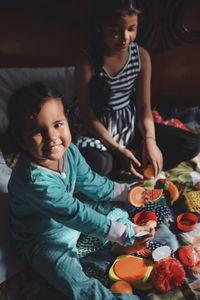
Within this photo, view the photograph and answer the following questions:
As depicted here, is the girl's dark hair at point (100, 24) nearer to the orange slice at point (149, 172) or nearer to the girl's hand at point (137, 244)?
the orange slice at point (149, 172)

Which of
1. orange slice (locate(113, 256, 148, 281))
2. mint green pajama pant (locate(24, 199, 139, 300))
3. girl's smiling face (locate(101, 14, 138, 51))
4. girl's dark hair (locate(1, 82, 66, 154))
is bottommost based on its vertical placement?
orange slice (locate(113, 256, 148, 281))

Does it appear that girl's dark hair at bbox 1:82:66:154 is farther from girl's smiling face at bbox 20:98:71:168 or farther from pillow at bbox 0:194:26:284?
pillow at bbox 0:194:26:284

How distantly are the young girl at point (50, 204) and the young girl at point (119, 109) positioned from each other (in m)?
0.22

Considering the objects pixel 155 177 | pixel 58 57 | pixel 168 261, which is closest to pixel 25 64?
pixel 58 57

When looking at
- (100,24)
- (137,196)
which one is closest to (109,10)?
(100,24)

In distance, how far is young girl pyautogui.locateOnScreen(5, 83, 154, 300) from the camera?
74cm

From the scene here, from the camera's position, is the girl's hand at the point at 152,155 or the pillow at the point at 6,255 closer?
the pillow at the point at 6,255

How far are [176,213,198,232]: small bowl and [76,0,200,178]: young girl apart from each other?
19 centimetres

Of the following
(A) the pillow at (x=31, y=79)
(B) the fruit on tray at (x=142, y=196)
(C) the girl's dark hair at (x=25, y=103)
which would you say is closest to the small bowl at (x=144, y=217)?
(B) the fruit on tray at (x=142, y=196)

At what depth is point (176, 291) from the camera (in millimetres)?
815

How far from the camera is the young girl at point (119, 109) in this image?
3.31 feet

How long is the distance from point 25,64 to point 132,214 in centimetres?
85

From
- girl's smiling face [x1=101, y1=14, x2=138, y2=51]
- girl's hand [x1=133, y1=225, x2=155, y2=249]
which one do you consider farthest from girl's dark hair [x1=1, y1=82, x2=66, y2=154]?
girl's hand [x1=133, y1=225, x2=155, y2=249]

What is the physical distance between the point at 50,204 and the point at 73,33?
889mm
